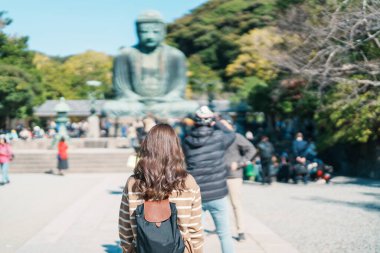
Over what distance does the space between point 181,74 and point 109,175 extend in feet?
17.0

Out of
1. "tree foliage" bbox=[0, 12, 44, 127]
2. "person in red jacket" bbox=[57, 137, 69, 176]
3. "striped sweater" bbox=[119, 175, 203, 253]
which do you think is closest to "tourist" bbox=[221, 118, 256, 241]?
"striped sweater" bbox=[119, 175, 203, 253]

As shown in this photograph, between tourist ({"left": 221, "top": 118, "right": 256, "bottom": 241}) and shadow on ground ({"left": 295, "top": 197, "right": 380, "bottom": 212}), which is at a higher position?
tourist ({"left": 221, "top": 118, "right": 256, "bottom": 241})

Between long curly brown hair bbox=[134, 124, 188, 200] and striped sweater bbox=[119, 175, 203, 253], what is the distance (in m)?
0.04

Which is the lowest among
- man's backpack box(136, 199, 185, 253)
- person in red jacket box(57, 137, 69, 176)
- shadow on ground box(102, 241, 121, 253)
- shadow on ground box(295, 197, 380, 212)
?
shadow on ground box(295, 197, 380, 212)

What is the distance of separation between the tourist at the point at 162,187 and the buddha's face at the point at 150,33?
14.0 m

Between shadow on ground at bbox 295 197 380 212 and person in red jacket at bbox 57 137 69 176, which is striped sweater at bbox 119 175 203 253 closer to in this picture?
shadow on ground at bbox 295 197 380 212

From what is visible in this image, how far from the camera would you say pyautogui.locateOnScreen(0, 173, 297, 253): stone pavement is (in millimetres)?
5348

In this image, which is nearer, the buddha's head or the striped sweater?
the striped sweater

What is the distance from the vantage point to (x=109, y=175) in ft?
45.8

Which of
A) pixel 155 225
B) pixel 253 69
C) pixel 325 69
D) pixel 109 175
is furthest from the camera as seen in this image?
pixel 253 69

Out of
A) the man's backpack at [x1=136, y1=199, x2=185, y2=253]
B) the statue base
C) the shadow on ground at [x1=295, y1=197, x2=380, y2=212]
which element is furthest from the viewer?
the statue base

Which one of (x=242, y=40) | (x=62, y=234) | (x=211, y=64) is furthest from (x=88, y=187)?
(x=211, y=64)

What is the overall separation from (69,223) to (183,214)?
15.2 feet

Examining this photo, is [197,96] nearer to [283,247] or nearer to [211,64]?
[211,64]
